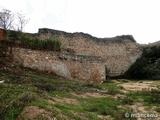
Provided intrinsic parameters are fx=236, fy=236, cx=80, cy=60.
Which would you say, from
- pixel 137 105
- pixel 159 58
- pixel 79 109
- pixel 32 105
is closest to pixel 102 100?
pixel 137 105

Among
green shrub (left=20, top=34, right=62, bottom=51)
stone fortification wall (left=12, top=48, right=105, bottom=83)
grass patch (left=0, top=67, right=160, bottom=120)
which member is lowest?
grass patch (left=0, top=67, right=160, bottom=120)

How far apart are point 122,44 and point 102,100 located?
579 inches

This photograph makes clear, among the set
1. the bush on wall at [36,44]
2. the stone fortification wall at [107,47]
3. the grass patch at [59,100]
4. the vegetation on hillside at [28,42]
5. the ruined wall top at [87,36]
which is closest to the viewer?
the grass patch at [59,100]

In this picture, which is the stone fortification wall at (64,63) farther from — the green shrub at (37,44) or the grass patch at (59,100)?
the grass patch at (59,100)

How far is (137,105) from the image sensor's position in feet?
→ 27.6

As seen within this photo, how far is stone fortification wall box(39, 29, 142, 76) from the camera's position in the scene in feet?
62.0

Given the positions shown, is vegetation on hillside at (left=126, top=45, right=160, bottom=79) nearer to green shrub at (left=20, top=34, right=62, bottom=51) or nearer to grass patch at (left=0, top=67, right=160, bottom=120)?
grass patch at (left=0, top=67, right=160, bottom=120)

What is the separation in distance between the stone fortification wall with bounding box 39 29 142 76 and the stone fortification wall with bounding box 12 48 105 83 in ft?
14.1

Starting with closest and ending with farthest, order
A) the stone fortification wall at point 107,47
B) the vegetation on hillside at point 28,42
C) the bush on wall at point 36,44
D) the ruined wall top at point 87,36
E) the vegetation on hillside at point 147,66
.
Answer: the vegetation on hillside at point 28,42
the bush on wall at point 36,44
the vegetation on hillside at point 147,66
the ruined wall top at point 87,36
the stone fortification wall at point 107,47

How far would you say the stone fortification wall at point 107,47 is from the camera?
18891 millimetres

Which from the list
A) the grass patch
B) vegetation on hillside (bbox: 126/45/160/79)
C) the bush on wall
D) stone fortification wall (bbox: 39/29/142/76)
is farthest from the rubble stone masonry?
the grass patch

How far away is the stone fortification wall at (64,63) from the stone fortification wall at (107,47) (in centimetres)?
431

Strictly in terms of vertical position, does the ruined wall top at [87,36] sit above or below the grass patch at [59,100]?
above

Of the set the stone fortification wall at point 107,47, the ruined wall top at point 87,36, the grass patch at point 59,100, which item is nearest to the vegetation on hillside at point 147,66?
the stone fortification wall at point 107,47
